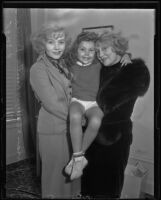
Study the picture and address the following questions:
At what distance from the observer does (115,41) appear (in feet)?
4.33

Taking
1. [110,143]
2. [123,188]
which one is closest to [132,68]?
[110,143]

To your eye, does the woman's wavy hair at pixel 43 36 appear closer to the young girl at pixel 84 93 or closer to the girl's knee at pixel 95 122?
the young girl at pixel 84 93

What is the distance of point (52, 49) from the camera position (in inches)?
51.9

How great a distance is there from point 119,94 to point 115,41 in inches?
11.8

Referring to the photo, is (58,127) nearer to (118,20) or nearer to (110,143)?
(110,143)

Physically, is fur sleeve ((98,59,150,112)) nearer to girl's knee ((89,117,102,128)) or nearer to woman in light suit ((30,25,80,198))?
girl's knee ((89,117,102,128))

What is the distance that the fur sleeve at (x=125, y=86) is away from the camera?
4.32ft

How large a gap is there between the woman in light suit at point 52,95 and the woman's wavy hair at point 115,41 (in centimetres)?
21

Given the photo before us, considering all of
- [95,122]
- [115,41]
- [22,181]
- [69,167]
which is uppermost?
[115,41]

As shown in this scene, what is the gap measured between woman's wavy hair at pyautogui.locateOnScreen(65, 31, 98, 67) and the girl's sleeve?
0.51ft

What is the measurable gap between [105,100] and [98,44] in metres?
0.32

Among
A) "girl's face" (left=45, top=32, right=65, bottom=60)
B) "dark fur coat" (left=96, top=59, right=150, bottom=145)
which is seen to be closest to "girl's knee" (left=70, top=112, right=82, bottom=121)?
"dark fur coat" (left=96, top=59, right=150, bottom=145)

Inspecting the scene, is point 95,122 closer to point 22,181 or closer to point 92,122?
point 92,122

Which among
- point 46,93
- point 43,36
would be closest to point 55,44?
point 43,36
